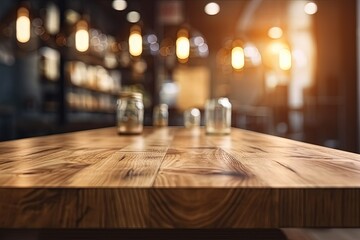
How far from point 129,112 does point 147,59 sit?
643 centimetres

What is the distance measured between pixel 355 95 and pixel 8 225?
258 inches

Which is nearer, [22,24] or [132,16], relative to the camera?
[22,24]

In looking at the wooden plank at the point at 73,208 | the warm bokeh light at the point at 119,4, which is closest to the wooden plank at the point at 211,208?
the wooden plank at the point at 73,208

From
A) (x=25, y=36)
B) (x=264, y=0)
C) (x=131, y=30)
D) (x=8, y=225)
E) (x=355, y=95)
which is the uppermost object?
(x=264, y=0)

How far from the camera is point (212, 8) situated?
1057 cm

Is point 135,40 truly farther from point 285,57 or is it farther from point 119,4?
point 119,4

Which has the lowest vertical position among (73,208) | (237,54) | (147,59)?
(73,208)

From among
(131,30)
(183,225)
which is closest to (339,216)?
(183,225)

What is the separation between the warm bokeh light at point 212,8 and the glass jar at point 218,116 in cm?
802

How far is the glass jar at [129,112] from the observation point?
240 cm

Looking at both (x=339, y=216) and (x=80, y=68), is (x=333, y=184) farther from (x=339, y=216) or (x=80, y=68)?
(x=80, y=68)

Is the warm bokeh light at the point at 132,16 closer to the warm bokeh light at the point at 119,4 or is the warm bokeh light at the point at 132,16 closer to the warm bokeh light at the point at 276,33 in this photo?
the warm bokeh light at the point at 119,4

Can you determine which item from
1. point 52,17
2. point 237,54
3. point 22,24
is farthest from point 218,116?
point 52,17

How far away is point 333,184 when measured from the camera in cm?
72
